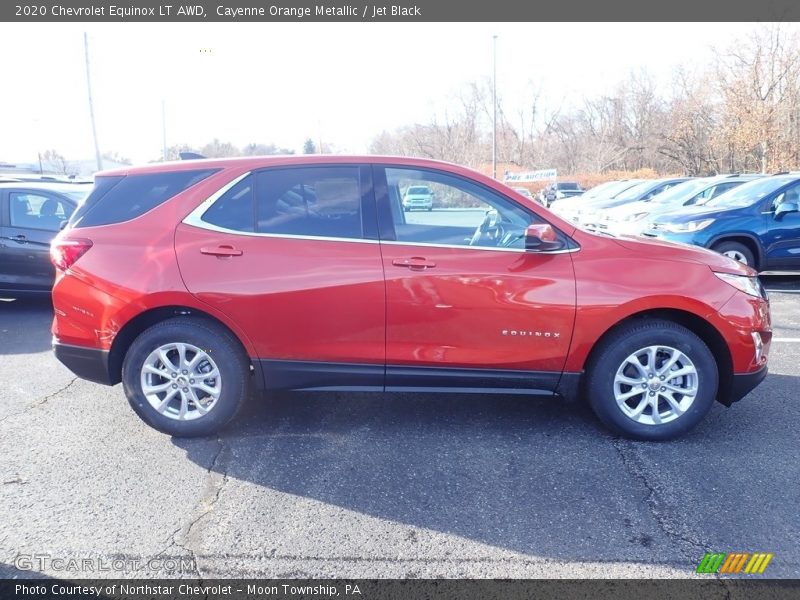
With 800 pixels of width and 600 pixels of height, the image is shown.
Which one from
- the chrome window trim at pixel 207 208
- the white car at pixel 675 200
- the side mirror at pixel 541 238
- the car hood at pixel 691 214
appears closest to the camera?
the side mirror at pixel 541 238

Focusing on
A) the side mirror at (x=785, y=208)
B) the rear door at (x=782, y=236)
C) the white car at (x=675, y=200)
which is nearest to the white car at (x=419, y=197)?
the rear door at (x=782, y=236)

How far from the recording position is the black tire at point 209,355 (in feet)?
12.3

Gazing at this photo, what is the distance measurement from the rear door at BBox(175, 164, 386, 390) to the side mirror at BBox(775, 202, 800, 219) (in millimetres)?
7621

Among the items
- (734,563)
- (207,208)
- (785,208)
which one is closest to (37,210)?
(207,208)

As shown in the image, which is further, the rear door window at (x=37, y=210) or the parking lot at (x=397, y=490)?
the rear door window at (x=37, y=210)

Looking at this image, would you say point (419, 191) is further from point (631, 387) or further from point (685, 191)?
point (685, 191)

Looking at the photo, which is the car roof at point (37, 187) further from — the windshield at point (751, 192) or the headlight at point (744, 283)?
the windshield at point (751, 192)

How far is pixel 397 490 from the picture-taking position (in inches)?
127

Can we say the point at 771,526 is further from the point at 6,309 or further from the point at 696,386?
the point at 6,309

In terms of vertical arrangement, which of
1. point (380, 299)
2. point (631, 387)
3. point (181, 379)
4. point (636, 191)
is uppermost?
point (636, 191)

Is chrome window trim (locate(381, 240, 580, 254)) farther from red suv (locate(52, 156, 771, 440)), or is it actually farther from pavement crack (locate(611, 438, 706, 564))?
pavement crack (locate(611, 438, 706, 564))

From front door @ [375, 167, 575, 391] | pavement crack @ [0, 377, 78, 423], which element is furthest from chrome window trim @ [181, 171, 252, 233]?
pavement crack @ [0, 377, 78, 423]

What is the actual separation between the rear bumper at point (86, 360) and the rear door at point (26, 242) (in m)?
4.12

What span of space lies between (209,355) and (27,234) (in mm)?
5211
